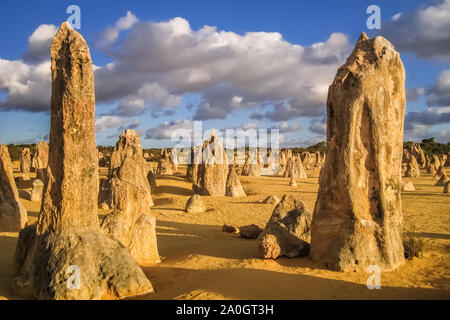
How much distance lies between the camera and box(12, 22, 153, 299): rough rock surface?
4766 mm

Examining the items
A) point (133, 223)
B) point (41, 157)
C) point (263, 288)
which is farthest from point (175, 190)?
point (263, 288)

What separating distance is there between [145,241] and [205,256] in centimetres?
127

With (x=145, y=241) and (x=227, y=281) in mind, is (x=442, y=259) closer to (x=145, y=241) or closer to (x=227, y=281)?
(x=227, y=281)

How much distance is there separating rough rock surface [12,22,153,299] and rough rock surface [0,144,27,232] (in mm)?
4716

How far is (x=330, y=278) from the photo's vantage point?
543 cm

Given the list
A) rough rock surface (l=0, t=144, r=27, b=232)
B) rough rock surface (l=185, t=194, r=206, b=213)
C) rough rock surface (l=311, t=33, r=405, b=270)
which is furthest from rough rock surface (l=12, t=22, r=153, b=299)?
rough rock surface (l=185, t=194, r=206, b=213)

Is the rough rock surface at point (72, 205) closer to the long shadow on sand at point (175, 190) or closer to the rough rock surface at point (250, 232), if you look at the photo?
the rough rock surface at point (250, 232)

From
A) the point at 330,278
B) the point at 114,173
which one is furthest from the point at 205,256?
the point at 114,173

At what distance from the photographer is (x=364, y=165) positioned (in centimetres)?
604

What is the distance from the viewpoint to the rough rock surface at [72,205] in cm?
477

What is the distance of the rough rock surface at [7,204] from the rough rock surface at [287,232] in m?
6.94

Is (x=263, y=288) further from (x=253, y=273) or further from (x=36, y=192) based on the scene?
(x=36, y=192)

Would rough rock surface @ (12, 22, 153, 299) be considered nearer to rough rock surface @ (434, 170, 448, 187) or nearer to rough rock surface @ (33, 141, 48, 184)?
rough rock surface @ (33, 141, 48, 184)

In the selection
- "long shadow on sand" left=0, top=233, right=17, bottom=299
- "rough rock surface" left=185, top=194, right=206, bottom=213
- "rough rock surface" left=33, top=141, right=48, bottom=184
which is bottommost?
"long shadow on sand" left=0, top=233, right=17, bottom=299
